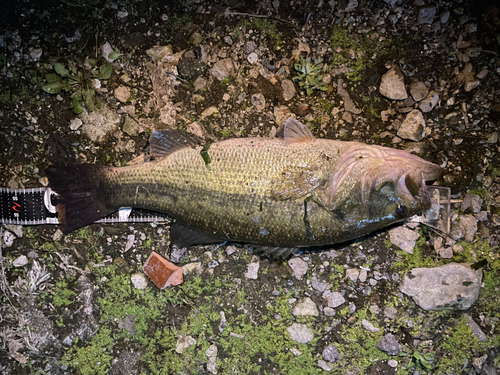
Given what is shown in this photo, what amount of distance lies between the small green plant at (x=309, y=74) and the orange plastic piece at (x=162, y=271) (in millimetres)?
2370

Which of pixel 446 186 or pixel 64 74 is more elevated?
pixel 64 74

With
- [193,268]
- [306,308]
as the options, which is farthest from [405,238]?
[193,268]

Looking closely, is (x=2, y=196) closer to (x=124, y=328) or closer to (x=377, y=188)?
(x=124, y=328)

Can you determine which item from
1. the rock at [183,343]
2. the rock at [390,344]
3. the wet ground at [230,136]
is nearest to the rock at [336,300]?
the wet ground at [230,136]

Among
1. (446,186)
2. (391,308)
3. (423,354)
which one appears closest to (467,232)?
(446,186)

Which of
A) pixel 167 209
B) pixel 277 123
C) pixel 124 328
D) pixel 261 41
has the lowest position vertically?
pixel 124 328

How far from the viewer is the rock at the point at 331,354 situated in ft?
11.8

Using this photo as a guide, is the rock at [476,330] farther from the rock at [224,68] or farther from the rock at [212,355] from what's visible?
the rock at [224,68]

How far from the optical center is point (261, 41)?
353cm

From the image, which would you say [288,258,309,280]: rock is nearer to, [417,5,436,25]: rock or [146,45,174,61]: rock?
[146,45,174,61]: rock

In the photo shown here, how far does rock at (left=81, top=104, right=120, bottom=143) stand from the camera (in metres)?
3.57

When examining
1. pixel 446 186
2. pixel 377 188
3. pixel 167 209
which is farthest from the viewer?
pixel 446 186

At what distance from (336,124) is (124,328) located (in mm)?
3219

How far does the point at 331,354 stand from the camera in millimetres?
3604
